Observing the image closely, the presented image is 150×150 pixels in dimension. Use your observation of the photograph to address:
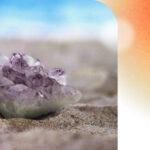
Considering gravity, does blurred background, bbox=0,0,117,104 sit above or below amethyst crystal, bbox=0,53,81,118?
above

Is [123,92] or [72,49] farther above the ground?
[72,49]

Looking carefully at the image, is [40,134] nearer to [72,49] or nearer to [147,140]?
[147,140]

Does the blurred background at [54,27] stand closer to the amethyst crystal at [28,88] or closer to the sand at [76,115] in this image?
the sand at [76,115]

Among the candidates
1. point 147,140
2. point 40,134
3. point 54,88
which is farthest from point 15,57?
point 147,140
